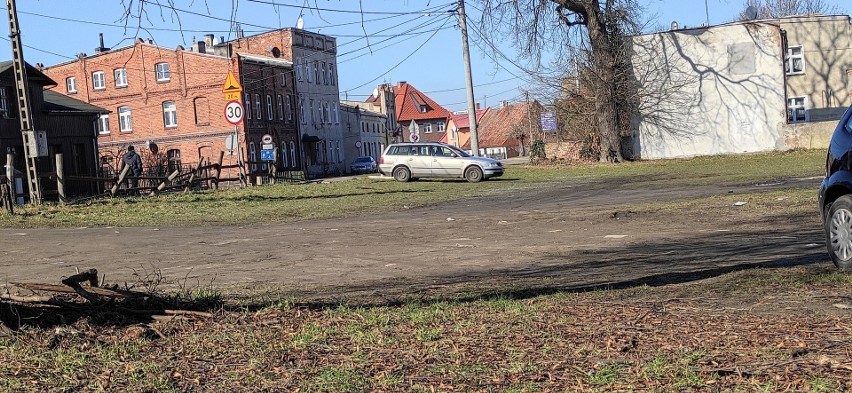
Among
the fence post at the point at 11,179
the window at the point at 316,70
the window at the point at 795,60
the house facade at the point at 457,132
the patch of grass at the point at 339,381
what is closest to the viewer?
the patch of grass at the point at 339,381

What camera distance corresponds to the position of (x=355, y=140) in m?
98.1

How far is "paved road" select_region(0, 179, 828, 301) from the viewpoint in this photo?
886cm

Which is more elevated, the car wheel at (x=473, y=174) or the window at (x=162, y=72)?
the window at (x=162, y=72)

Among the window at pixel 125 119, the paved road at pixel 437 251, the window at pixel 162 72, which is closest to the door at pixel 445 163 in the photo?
the paved road at pixel 437 251

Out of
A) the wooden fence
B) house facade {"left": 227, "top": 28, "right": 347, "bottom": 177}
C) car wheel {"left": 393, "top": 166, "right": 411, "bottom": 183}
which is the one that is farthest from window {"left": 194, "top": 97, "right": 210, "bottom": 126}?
car wheel {"left": 393, "top": 166, "right": 411, "bottom": 183}

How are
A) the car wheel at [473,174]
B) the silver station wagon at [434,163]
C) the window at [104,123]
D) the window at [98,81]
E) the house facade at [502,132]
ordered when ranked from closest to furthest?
1. the car wheel at [473,174]
2. the silver station wagon at [434,163]
3. the window at [98,81]
4. the window at [104,123]
5. the house facade at [502,132]

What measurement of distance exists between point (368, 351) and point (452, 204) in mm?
19305

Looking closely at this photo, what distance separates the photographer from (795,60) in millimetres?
53562

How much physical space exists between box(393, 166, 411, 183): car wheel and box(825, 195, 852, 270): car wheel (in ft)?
99.1

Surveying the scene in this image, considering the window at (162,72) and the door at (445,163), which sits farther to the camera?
the window at (162,72)

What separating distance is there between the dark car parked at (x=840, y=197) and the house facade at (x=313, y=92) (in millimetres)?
63586

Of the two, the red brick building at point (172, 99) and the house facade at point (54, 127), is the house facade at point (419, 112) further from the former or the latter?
the house facade at point (54, 127)

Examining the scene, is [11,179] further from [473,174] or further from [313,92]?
[313,92]

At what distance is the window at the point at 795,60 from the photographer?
53219mm
